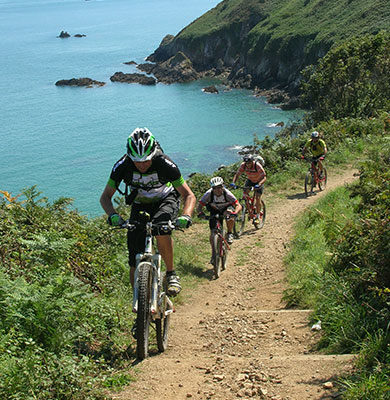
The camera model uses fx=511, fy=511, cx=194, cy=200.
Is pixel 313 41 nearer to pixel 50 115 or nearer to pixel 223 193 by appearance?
pixel 50 115

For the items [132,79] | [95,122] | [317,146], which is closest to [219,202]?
[317,146]

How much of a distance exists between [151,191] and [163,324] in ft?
5.98

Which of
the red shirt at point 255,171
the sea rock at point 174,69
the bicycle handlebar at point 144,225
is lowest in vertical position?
the red shirt at point 255,171

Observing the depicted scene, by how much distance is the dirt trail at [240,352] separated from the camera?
5.27 meters

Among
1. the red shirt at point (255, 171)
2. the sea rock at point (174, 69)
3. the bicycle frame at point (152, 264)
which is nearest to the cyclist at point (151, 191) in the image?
the bicycle frame at point (152, 264)

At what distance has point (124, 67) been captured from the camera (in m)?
120

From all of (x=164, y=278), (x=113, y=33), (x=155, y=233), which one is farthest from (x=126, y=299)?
(x=113, y=33)

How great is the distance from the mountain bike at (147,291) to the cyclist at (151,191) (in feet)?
0.91

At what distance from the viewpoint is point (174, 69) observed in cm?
11469

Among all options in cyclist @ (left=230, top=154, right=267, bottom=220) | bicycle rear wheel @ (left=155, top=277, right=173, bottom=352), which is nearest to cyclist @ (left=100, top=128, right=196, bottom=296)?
bicycle rear wheel @ (left=155, top=277, right=173, bottom=352)

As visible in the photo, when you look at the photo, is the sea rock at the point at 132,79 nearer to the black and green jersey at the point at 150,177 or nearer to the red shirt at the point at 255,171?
the red shirt at the point at 255,171

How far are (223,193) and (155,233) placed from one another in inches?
205

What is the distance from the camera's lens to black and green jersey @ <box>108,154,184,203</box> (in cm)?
680

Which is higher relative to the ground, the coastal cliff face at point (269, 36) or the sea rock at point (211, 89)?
the coastal cliff face at point (269, 36)
